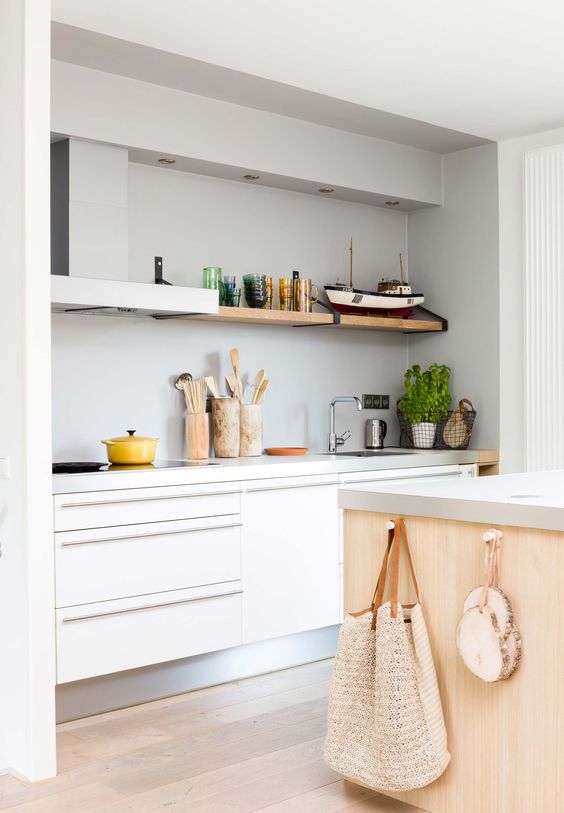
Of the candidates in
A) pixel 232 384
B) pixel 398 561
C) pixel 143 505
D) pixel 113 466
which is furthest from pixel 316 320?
pixel 398 561

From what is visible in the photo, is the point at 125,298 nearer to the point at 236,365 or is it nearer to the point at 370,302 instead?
the point at 236,365

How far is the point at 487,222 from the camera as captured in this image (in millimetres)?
5137

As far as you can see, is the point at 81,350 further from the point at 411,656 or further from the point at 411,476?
the point at 411,656

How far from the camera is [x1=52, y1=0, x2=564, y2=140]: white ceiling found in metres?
3.07

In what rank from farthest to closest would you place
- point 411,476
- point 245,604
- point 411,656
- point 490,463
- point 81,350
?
1. point 490,463
2. point 411,476
3. point 81,350
4. point 245,604
5. point 411,656

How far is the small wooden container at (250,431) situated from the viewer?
15.2 feet

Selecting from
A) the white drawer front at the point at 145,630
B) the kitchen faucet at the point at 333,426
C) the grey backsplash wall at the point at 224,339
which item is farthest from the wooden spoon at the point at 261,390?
the white drawer front at the point at 145,630

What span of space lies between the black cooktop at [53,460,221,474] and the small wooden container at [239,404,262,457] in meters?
0.36

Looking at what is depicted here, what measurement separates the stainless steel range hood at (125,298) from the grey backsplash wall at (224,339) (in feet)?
0.82

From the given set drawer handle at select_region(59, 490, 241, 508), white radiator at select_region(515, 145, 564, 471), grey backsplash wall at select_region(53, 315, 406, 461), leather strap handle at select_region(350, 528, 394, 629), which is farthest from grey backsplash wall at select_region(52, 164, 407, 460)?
leather strap handle at select_region(350, 528, 394, 629)

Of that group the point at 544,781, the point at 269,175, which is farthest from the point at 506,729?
the point at 269,175

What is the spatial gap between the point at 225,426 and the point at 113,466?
0.74 meters

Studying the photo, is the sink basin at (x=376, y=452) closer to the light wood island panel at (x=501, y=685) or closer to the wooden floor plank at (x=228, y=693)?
the wooden floor plank at (x=228, y=693)

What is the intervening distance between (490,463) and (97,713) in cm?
246
